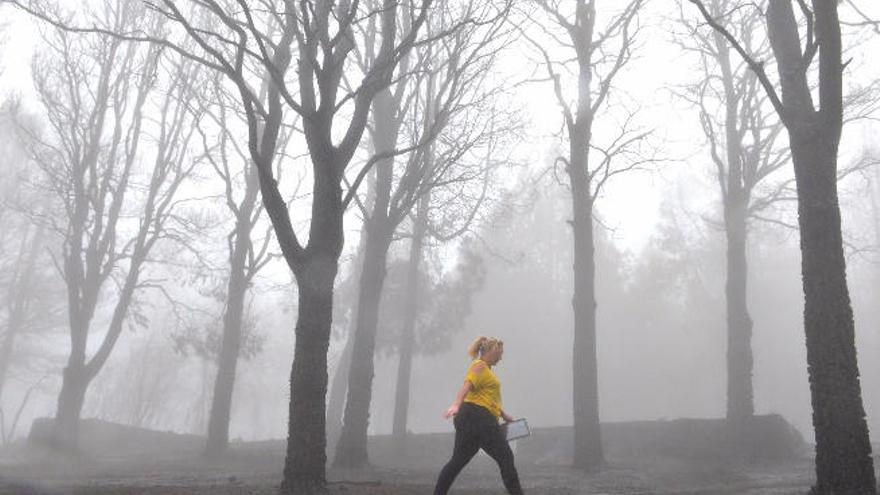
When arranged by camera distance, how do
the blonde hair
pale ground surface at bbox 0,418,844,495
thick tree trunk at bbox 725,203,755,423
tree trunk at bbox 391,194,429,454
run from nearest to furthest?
the blonde hair → pale ground surface at bbox 0,418,844,495 → thick tree trunk at bbox 725,203,755,423 → tree trunk at bbox 391,194,429,454

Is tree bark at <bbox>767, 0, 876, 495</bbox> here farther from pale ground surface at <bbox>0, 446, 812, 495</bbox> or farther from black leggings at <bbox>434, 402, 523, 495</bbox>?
black leggings at <bbox>434, 402, 523, 495</bbox>

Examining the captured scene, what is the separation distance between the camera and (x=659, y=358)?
34.9 metres

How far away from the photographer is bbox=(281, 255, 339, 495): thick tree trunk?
262 inches

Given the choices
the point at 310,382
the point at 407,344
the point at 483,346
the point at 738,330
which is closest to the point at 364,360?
the point at 310,382

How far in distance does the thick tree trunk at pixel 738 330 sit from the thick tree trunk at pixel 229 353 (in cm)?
1036

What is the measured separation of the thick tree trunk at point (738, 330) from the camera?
13.7 metres

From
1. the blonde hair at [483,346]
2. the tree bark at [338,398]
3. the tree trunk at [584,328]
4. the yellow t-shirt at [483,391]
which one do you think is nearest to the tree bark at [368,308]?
the tree trunk at [584,328]

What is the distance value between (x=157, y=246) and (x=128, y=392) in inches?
570

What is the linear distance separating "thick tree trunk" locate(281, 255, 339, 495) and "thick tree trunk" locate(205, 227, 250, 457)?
8.88 meters

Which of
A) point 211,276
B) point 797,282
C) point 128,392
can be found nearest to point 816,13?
point 211,276

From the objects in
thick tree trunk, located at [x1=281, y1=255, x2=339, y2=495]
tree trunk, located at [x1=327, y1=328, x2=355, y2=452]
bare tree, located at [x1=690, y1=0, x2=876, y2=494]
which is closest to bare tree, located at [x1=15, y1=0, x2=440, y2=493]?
thick tree trunk, located at [x1=281, y1=255, x2=339, y2=495]

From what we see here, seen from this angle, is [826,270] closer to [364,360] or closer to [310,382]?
[310,382]

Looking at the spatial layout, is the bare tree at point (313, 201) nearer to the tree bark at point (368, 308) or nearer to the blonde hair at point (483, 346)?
the blonde hair at point (483, 346)

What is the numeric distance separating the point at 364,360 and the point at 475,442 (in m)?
6.59
